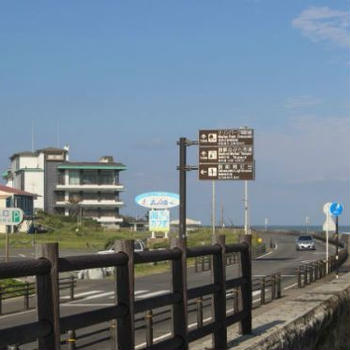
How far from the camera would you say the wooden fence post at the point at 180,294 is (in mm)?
6391

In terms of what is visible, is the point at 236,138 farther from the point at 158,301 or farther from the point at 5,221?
the point at 158,301

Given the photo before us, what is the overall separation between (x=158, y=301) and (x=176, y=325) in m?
0.54

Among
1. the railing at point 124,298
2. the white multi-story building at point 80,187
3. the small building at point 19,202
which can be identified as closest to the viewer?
the railing at point 124,298

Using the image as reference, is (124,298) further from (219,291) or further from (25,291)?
(25,291)

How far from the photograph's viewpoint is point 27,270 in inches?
167

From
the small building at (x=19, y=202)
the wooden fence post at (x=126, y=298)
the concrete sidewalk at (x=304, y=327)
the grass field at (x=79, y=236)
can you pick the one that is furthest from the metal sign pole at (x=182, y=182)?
the small building at (x=19, y=202)

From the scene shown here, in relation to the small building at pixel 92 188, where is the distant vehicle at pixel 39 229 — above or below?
below

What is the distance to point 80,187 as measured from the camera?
127438mm

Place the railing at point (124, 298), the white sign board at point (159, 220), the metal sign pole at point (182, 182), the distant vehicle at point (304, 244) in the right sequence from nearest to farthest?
the railing at point (124, 298), the metal sign pole at point (182, 182), the white sign board at point (159, 220), the distant vehicle at point (304, 244)

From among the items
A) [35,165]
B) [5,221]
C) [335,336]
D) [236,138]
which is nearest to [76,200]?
[35,165]

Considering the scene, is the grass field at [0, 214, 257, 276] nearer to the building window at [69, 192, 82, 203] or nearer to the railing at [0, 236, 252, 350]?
the building window at [69, 192, 82, 203]

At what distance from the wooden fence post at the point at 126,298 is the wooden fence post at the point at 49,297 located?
895 millimetres

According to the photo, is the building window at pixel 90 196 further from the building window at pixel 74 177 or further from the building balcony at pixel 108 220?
the building balcony at pixel 108 220

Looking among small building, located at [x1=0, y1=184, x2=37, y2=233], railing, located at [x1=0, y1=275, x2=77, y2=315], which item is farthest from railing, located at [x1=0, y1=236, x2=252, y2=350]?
small building, located at [x1=0, y1=184, x2=37, y2=233]
